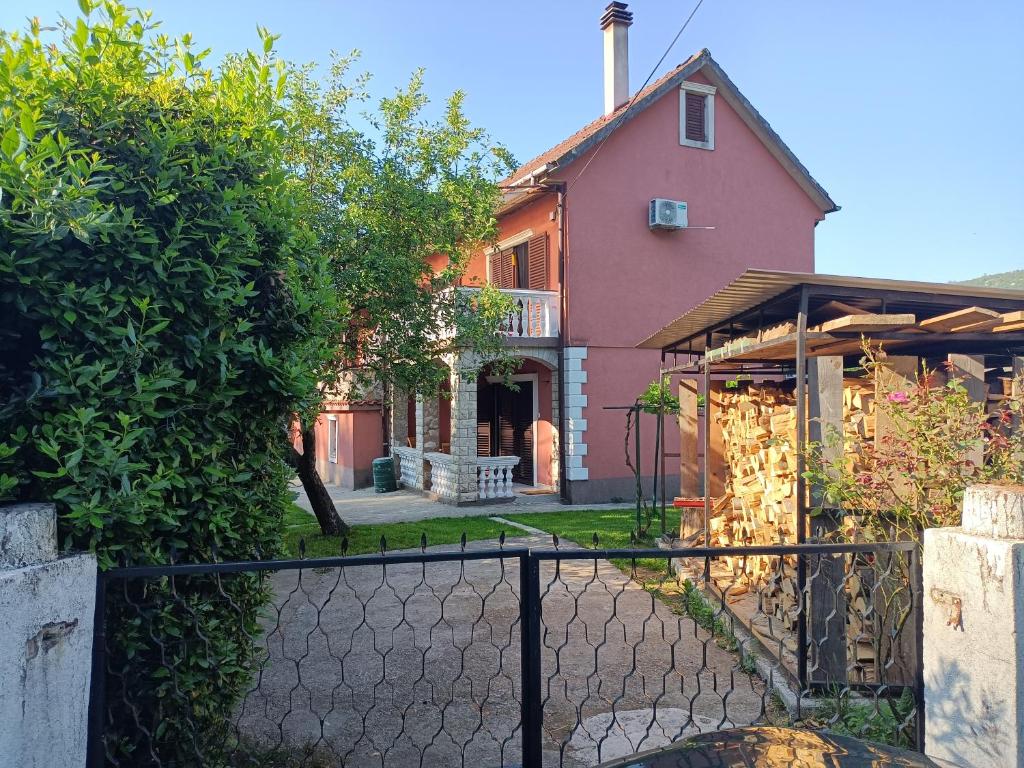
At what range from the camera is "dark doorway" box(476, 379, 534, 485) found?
55.6 feet

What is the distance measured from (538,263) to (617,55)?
5382 mm

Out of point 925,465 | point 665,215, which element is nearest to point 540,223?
point 665,215

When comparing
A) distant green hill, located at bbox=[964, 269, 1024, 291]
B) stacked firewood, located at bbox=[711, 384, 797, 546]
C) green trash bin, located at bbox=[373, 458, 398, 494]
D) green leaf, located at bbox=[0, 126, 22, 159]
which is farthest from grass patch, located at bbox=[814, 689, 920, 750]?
distant green hill, located at bbox=[964, 269, 1024, 291]

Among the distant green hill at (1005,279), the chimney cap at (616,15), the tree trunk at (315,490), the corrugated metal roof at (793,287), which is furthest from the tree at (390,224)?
the distant green hill at (1005,279)

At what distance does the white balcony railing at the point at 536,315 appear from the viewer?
1485 cm

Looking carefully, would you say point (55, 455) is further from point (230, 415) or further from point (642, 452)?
point (642, 452)

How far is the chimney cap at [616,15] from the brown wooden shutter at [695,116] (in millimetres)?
2440

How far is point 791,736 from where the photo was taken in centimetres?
226

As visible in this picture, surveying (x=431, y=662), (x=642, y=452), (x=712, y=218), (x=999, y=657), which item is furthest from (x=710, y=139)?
(x=999, y=657)

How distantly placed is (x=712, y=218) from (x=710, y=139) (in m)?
1.79

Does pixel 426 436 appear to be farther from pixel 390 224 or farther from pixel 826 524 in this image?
pixel 826 524

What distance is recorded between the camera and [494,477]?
1470 centimetres

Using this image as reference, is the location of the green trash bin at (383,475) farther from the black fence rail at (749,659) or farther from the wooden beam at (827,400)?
the wooden beam at (827,400)

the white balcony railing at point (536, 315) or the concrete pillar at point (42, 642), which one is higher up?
the white balcony railing at point (536, 315)
